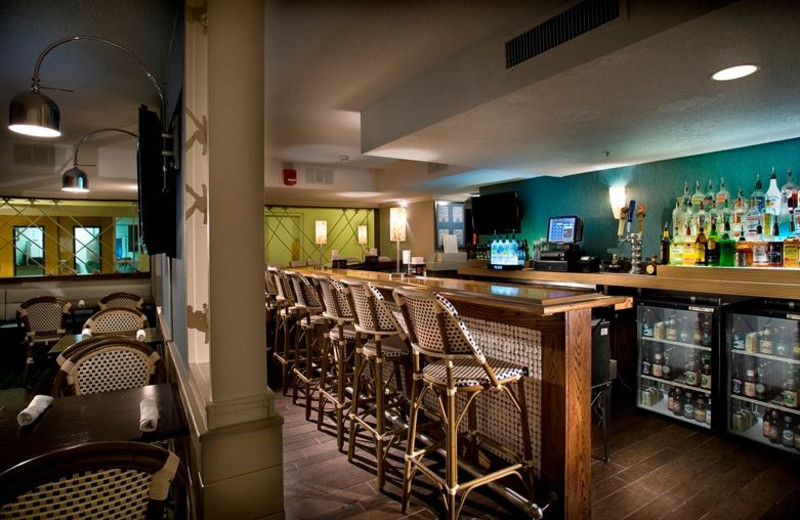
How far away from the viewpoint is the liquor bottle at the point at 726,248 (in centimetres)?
364

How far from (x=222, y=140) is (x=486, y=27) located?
1758mm

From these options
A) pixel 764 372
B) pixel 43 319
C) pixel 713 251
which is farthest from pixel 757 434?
pixel 43 319

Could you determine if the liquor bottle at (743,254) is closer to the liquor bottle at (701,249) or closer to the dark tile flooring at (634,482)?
the liquor bottle at (701,249)

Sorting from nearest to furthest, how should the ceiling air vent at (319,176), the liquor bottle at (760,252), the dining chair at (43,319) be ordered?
the liquor bottle at (760,252), the dining chair at (43,319), the ceiling air vent at (319,176)

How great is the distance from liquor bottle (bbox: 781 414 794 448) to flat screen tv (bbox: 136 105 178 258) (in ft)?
13.7

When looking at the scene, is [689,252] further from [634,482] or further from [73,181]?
[73,181]

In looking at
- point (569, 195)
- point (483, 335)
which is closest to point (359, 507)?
point (483, 335)

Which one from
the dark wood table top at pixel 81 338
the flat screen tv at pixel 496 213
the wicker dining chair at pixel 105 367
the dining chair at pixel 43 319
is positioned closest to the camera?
the wicker dining chair at pixel 105 367

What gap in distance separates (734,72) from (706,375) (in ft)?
7.76

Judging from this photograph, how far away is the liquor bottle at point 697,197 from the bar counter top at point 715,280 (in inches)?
31.1

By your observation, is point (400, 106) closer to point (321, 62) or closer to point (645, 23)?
point (321, 62)

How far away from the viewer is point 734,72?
7.08 feet

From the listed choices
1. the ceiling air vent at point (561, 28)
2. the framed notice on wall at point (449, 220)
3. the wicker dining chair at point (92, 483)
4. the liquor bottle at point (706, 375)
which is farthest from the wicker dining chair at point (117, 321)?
the framed notice on wall at point (449, 220)

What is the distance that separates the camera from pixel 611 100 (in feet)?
8.43
